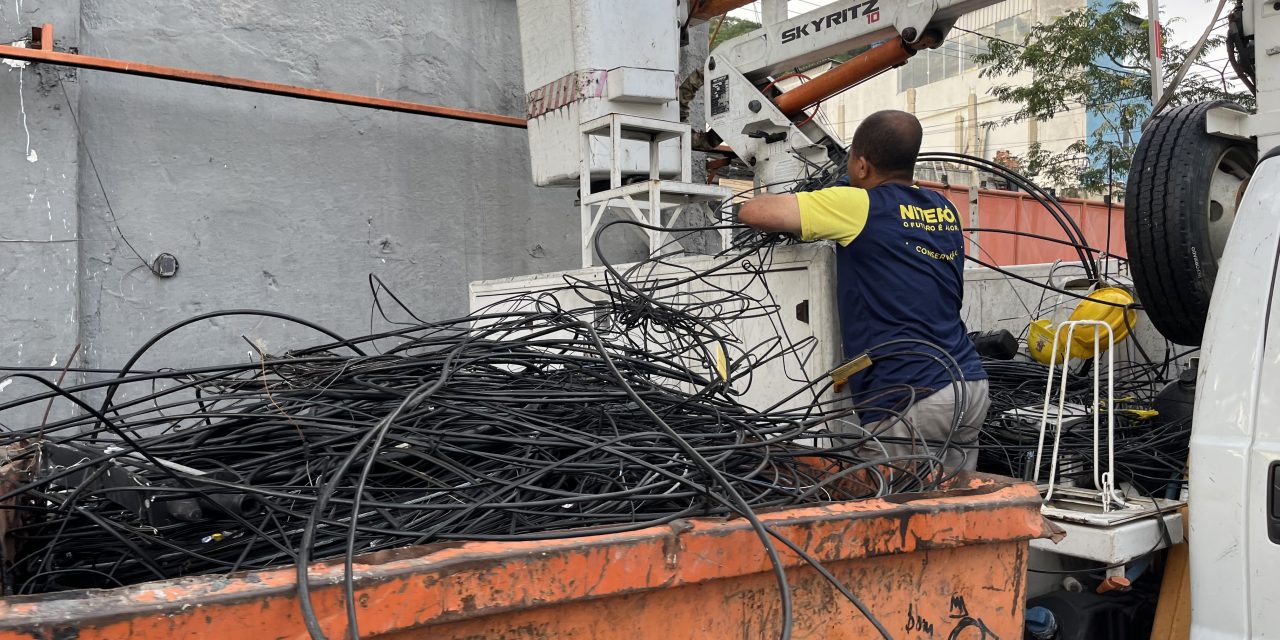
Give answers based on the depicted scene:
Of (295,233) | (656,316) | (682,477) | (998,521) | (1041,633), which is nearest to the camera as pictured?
(682,477)

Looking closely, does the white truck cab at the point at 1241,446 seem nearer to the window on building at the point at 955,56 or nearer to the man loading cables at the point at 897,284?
the man loading cables at the point at 897,284

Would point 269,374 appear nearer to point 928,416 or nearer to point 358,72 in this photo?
point 928,416

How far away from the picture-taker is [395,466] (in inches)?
74.1

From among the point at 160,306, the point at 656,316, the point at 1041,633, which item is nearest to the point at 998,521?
the point at 1041,633

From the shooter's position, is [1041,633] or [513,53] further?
[513,53]

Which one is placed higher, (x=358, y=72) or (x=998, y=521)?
(x=358, y=72)

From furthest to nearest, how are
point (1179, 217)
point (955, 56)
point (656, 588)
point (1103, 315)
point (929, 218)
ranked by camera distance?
point (955, 56)
point (1103, 315)
point (929, 218)
point (1179, 217)
point (656, 588)

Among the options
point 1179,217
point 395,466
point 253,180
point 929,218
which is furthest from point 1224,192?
point 253,180

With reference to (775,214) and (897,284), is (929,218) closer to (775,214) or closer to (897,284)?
(897,284)

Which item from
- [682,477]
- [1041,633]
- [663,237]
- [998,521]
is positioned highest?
[663,237]

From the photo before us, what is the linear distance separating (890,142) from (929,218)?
291mm

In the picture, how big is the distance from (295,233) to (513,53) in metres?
2.12

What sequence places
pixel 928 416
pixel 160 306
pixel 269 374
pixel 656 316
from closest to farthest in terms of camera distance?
1. pixel 269 374
2. pixel 928 416
3. pixel 656 316
4. pixel 160 306

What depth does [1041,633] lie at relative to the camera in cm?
241
